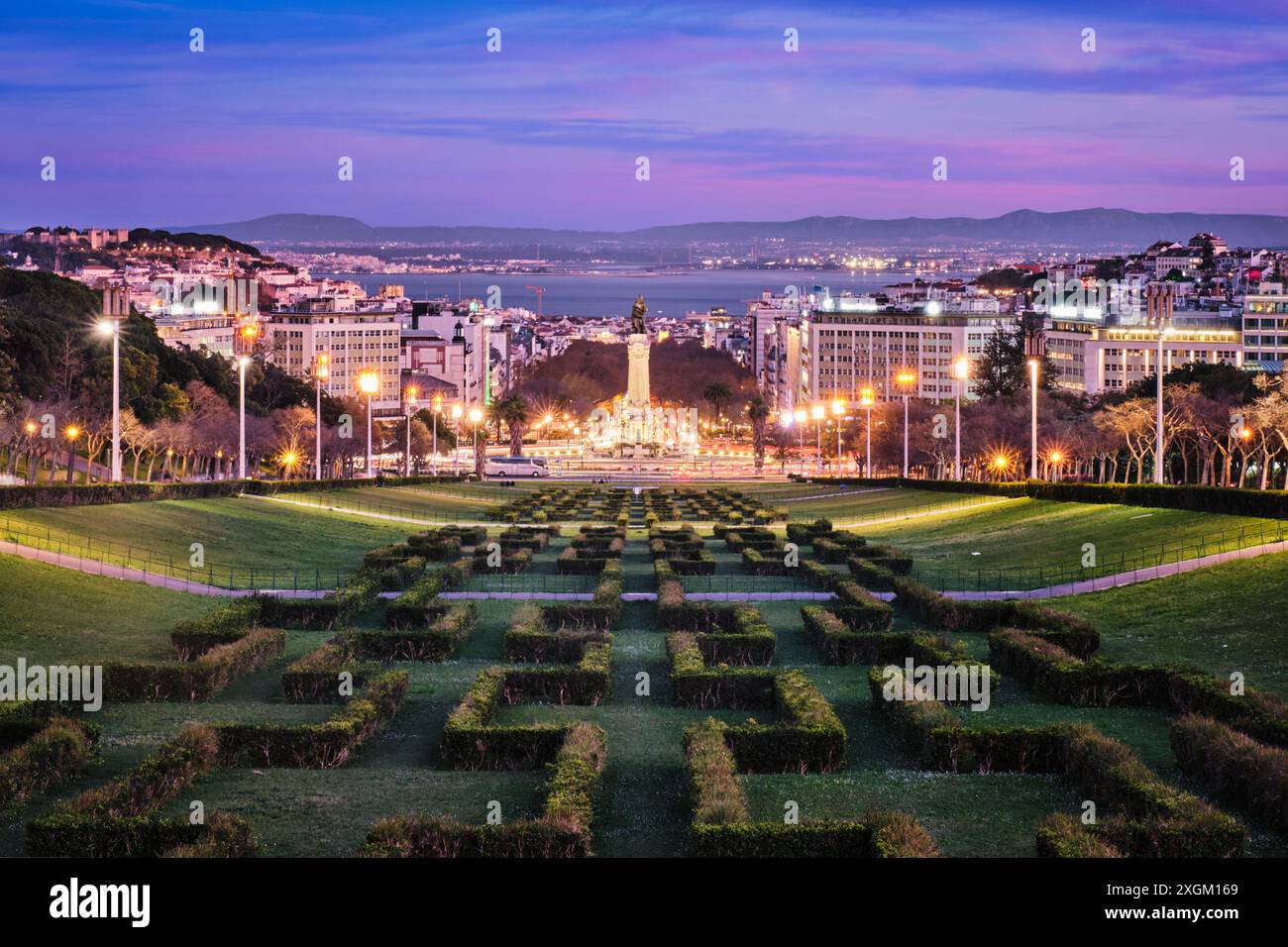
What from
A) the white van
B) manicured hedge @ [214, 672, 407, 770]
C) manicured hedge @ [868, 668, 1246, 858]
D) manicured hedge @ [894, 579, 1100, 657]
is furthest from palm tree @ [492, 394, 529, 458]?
manicured hedge @ [868, 668, 1246, 858]

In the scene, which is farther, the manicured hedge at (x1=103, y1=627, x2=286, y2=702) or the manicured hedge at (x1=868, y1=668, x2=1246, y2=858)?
the manicured hedge at (x1=103, y1=627, x2=286, y2=702)

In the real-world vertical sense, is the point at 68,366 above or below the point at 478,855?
above

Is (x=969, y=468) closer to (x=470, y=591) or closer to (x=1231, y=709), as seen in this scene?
(x=470, y=591)

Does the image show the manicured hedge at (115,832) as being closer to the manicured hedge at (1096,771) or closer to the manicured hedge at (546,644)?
the manicured hedge at (1096,771)

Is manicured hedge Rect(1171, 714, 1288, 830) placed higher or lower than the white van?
higher

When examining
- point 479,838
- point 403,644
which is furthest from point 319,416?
point 479,838

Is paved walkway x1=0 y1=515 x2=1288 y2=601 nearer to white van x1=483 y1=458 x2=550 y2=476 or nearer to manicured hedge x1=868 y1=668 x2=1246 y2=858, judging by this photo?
manicured hedge x1=868 y1=668 x2=1246 y2=858
